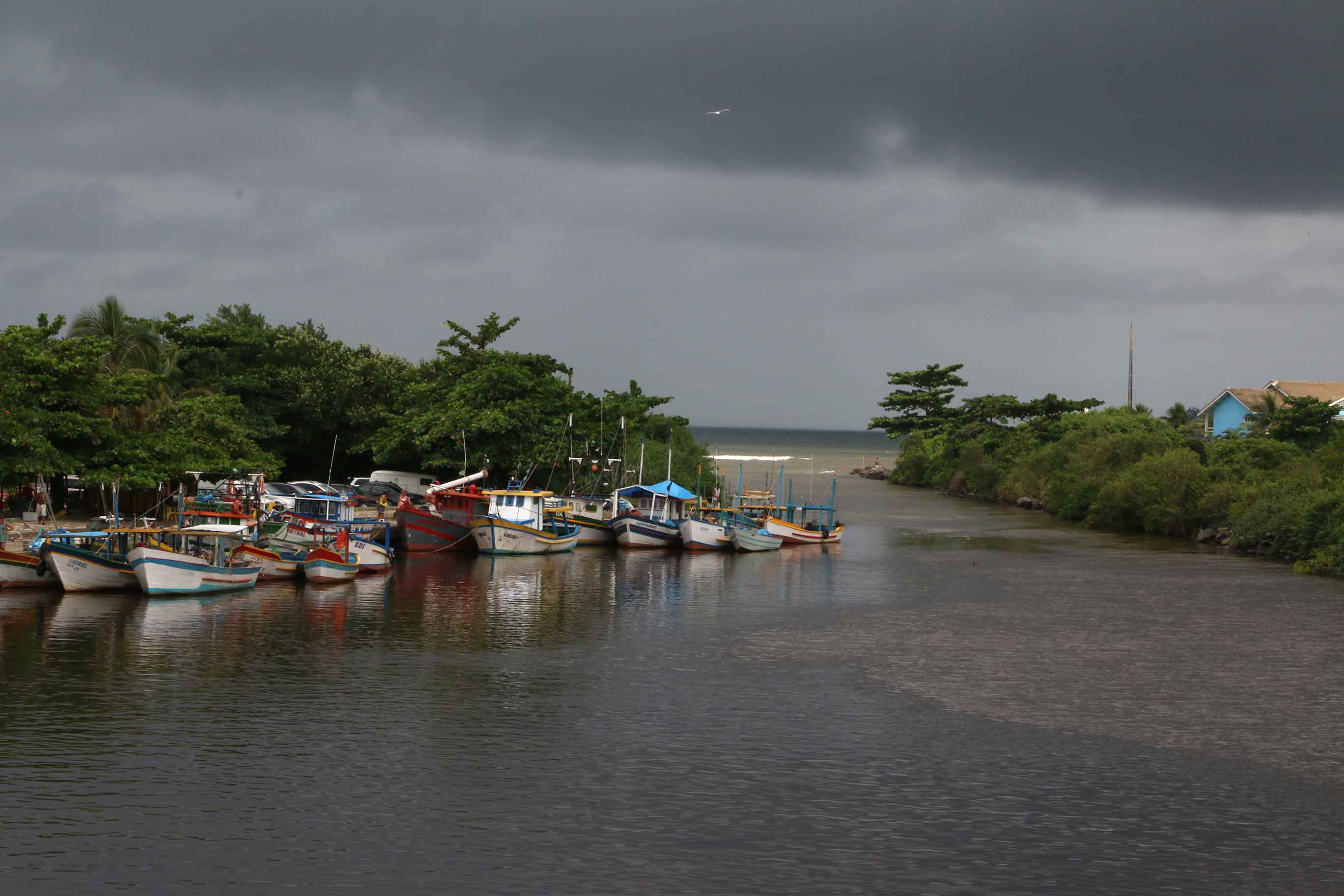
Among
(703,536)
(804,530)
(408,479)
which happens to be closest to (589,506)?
(703,536)

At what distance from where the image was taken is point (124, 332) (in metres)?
78.2

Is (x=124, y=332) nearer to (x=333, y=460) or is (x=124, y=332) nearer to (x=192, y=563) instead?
(x=333, y=460)

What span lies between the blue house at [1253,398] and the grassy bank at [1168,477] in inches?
202

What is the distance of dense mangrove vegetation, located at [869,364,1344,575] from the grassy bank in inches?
4.2

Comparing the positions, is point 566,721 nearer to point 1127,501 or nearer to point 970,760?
point 970,760

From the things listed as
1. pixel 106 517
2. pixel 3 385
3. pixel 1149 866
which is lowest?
pixel 1149 866

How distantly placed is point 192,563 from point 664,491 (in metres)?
31.3

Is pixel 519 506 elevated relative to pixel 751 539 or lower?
elevated

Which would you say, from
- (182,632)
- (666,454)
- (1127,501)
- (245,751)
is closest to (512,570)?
(182,632)

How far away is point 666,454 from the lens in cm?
9344

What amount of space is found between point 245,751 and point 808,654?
1704 cm

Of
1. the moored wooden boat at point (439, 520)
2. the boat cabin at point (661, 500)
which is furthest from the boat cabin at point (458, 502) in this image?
the boat cabin at point (661, 500)

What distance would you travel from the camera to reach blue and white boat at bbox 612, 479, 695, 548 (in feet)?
226

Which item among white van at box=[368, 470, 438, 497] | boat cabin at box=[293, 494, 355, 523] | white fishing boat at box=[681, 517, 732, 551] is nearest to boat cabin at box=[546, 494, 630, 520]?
white fishing boat at box=[681, 517, 732, 551]
